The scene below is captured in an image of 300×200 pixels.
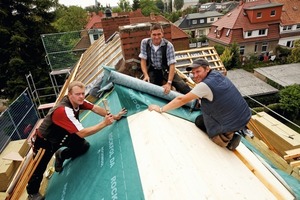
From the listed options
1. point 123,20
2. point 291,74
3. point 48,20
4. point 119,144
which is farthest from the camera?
point 291,74

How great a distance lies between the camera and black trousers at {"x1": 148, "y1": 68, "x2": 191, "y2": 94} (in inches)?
179

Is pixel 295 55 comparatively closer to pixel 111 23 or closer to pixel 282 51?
pixel 282 51

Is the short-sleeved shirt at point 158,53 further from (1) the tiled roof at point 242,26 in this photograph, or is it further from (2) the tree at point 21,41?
(1) the tiled roof at point 242,26

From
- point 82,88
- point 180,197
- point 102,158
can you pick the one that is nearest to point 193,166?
point 180,197

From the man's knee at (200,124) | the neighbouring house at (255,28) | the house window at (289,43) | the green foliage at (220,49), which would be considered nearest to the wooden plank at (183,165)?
the man's knee at (200,124)

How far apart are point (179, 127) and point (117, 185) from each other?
104 centimetres

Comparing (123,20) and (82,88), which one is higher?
(123,20)

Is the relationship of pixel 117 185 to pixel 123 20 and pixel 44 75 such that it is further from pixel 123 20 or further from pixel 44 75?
pixel 44 75

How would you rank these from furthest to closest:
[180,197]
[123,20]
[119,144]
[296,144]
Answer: [123,20], [296,144], [119,144], [180,197]

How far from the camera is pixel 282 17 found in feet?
83.2

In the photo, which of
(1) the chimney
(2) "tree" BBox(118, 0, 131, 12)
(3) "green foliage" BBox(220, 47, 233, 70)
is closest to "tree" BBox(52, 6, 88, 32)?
(2) "tree" BBox(118, 0, 131, 12)

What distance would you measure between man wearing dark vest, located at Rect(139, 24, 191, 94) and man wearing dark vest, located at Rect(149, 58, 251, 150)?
1447 mm

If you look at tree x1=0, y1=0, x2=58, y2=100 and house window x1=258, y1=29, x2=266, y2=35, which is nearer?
tree x1=0, y1=0, x2=58, y2=100

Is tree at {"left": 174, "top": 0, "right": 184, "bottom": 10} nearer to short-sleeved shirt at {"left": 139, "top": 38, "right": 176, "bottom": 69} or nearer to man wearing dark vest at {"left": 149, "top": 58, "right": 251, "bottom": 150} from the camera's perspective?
short-sleeved shirt at {"left": 139, "top": 38, "right": 176, "bottom": 69}
